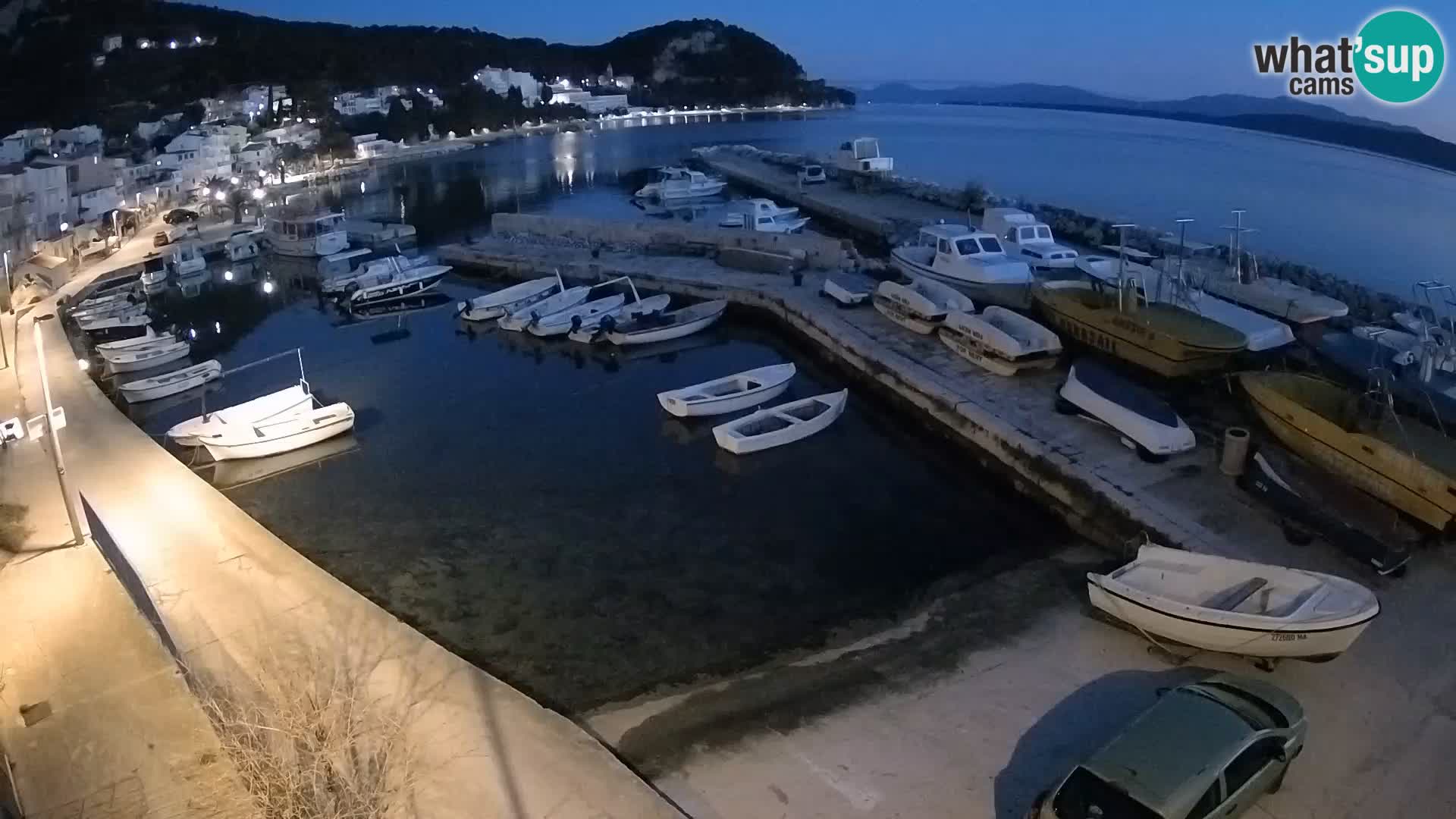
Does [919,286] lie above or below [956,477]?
above

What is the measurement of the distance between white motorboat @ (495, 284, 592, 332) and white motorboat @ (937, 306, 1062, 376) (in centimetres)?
1129

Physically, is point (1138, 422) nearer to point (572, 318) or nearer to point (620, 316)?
point (620, 316)

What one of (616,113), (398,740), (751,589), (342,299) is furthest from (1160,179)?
(616,113)

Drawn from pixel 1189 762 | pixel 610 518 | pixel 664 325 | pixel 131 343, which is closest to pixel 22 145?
pixel 131 343

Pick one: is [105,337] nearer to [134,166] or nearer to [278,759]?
[278,759]

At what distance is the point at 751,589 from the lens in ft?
39.3

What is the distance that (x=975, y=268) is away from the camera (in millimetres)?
21781

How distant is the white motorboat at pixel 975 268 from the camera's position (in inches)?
837

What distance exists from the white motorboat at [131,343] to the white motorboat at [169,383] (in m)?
1.98

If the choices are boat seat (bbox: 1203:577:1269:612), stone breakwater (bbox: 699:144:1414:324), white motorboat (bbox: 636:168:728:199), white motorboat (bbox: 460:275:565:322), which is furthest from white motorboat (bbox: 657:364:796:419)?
white motorboat (bbox: 636:168:728:199)

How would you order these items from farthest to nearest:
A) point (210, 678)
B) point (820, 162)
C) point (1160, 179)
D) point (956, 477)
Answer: point (1160, 179) < point (820, 162) < point (956, 477) < point (210, 678)

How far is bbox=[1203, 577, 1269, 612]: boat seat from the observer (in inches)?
361

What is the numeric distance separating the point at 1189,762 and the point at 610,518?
9.50 m

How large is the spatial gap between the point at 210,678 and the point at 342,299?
23295 millimetres
